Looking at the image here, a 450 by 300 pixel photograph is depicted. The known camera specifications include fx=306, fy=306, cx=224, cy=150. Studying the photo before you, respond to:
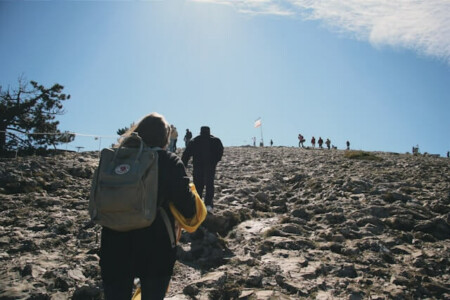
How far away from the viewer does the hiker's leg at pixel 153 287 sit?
2473 mm

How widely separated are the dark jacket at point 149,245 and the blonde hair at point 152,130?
11.6 inches

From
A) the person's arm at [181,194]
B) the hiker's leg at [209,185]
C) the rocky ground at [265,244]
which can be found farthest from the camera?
the hiker's leg at [209,185]

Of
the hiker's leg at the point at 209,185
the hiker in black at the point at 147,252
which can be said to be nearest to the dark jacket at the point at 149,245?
the hiker in black at the point at 147,252

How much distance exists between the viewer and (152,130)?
285 cm

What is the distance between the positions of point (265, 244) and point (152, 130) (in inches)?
186

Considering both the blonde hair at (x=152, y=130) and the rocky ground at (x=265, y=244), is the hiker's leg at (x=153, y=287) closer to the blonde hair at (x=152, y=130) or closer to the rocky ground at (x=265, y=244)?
the blonde hair at (x=152, y=130)

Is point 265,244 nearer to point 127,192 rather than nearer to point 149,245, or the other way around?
point 149,245

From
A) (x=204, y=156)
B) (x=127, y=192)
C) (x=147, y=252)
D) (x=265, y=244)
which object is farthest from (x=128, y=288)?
(x=204, y=156)

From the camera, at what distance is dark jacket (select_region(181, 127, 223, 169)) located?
7883 mm

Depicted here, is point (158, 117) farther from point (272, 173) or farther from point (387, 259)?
point (272, 173)

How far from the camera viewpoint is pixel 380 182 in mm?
11859

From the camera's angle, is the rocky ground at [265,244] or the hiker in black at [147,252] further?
the rocky ground at [265,244]

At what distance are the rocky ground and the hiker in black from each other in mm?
2526

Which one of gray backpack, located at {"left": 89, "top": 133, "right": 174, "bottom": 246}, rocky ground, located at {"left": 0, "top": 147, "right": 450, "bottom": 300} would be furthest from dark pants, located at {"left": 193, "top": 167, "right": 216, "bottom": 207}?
gray backpack, located at {"left": 89, "top": 133, "right": 174, "bottom": 246}
